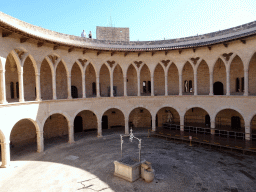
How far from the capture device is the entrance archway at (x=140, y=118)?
83.0 ft

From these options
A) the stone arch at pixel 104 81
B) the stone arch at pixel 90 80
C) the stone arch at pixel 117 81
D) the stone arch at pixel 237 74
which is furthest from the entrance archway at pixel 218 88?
the stone arch at pixel 90 80

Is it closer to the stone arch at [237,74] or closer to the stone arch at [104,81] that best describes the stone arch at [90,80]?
the stone arch at [104,81]

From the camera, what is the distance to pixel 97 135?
827 inches

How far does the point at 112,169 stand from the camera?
12617mm

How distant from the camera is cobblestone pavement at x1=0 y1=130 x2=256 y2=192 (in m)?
10.5

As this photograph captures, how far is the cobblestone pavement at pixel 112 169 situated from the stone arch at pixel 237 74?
329 inches

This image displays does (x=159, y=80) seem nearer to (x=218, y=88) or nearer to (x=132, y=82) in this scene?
(x=132, y=82)

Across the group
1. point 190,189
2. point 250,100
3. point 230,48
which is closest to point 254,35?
point 230,48

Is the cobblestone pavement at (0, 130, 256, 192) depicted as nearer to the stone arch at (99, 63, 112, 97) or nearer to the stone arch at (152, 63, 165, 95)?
the stone arch at (99, 63, 112, 97)

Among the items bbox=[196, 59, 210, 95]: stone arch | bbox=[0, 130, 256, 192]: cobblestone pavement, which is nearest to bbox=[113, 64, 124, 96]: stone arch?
bbox=[0, 130, 256, 192]: cobblestone pavement

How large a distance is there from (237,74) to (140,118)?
12.9 metres

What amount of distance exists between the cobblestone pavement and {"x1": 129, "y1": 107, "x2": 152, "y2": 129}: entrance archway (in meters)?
7.65

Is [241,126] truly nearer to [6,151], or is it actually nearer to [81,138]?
[81,138]

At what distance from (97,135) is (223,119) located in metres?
14.7
